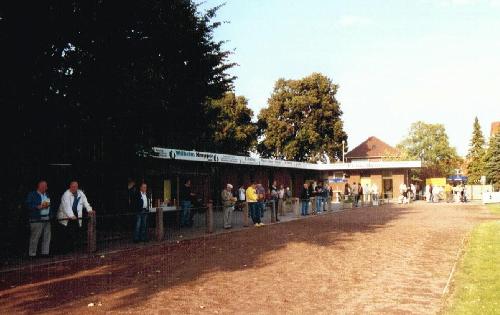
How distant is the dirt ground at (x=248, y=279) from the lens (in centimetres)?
703

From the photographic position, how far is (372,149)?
76.3 meters

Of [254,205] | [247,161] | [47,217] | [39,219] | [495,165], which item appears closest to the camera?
[39,219]

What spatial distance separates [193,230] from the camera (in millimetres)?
17875

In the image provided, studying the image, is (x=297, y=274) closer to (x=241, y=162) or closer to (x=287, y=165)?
(x=241, y=162)

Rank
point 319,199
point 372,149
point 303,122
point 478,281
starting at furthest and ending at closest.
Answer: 1. point 372,149
2. point 303,122
3. point 319,199
4. point 478,281

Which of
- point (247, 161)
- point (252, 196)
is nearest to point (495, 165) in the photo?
point (247, 161)

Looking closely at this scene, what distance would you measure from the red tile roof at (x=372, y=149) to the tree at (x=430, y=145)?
3.73 metres

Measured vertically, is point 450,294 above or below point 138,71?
below

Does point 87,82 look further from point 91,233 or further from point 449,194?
point 449,194

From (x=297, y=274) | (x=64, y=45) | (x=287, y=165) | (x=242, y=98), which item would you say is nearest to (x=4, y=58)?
(x=64, y=45)

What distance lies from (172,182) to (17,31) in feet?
49.1

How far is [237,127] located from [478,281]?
45.9 m

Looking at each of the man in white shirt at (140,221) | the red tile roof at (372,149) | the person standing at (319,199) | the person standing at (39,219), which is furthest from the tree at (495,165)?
the person standing at (39,219)

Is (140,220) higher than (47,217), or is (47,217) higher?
(47,217)
